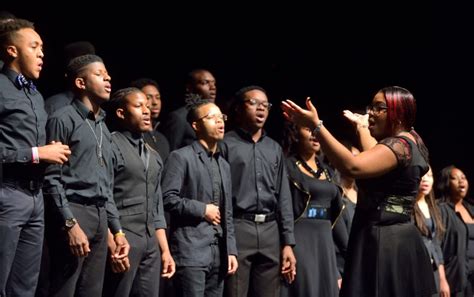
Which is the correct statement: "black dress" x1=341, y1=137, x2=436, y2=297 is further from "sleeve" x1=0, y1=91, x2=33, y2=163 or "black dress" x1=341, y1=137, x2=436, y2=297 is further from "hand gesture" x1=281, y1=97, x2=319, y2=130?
"sleeve" x1=0, y1=91, x2=33, y2=163

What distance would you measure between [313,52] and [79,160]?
3663mm

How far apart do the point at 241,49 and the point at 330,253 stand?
218 centimetres

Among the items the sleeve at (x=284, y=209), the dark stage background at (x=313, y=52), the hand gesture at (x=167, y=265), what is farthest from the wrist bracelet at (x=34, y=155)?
the dark stage background at (x=313, y=52)

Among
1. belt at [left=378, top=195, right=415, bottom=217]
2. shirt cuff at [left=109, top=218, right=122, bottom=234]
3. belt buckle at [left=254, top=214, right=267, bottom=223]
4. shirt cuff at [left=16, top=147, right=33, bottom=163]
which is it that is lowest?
belt buckle at [left=254, top=214, right=267, bottom=223]

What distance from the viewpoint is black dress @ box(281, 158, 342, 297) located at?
5672mm

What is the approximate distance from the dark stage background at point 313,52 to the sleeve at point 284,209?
155 centimetres

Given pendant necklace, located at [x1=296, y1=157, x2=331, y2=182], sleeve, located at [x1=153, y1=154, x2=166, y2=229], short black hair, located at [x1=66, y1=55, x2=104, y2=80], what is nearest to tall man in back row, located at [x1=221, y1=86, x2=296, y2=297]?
pendant necklace, located at [x1=296, y1=157, x2=331, y2=182]

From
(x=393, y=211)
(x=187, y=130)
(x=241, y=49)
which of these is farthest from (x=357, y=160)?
(x=241, y=49)

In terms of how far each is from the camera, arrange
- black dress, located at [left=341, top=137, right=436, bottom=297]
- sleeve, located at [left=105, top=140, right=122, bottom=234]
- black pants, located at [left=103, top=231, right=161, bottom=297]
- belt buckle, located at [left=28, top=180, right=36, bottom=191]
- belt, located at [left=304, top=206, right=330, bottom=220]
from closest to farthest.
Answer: belt buckle, located at [left=28, top=180, right=36, bottom=191] < black dress, located at [left=341, top=137, right=436, bottom=297] < sleeve, located at [left=105, top=140, right=122, bottom=234] < black pants, located at [left=103, top=231, right=161, bottom=297] < belt, located at [left=304, top=206, right=330, bottom=220]

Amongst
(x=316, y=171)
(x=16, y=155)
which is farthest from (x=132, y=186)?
(x=316, y=171)

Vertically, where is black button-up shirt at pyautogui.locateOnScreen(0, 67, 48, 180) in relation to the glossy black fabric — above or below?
above

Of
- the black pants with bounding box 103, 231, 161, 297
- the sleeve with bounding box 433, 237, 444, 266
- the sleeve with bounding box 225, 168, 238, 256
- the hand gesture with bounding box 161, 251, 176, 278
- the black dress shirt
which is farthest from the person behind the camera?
the sleeve with bounding box 433, 237, 444, 266

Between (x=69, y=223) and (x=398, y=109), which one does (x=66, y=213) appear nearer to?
(x=69, y=223)

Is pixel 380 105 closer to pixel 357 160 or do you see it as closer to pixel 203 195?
pixel 357 160
